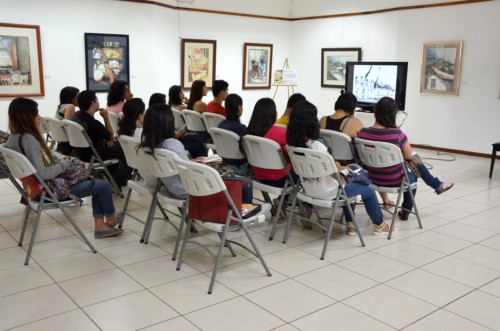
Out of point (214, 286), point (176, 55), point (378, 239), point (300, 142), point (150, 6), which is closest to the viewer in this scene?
point (214, 286)

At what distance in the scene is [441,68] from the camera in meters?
8.40

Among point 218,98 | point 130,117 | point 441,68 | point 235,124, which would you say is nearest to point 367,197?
point 235,124

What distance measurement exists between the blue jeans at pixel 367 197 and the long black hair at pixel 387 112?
0.63 meters

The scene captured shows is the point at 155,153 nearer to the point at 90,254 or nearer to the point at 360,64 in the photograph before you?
the point at 90,254

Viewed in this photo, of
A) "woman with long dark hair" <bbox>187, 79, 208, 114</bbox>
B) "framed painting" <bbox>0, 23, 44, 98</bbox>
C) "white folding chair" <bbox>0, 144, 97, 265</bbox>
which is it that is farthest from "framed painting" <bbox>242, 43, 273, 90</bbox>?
"white folding chair" <bbox>0, 144, 97, 265</bbox>

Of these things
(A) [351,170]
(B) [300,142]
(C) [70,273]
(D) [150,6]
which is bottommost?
(C) [70,273]

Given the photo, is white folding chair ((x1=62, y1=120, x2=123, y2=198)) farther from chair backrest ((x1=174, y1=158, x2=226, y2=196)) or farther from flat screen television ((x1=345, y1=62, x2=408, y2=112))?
flat screen television ((x1=345, y1=62, x2=408, y2=112))

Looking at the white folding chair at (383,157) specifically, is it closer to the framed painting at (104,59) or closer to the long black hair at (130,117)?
the long black hair at (130,117)

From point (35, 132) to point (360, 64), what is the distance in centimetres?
642

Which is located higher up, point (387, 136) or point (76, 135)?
point (387, 136)

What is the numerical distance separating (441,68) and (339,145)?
5038 mm

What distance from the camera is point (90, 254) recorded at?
365cm

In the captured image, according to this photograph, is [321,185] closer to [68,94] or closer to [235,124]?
[235,124]

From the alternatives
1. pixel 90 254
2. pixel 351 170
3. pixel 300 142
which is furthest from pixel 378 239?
pixel 90 254
